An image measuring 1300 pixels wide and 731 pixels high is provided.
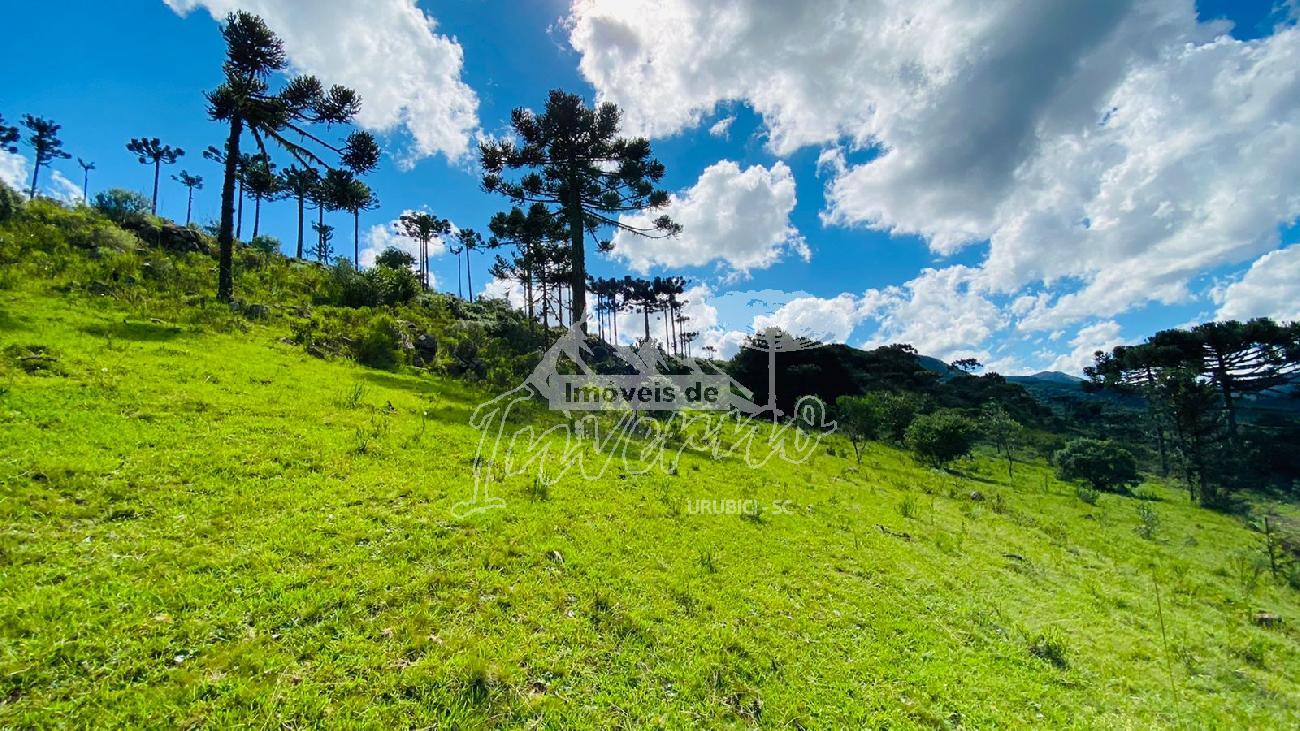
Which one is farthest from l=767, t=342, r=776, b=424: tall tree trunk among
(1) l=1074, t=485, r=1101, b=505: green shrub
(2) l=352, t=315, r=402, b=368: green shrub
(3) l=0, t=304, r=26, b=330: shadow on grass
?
(3) l=0, t=304, r=26, b=330: shadow on grass

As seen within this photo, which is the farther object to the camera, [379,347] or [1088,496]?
[1088,496]

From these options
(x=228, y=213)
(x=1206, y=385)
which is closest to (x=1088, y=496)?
(x=1206, y=385)

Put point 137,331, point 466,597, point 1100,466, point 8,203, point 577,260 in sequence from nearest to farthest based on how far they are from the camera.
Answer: point 466,597 → point 137,331 → point 8,203 → point 577,260 → point 1100,466

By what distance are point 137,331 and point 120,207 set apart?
17.5m

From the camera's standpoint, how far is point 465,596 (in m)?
5.81

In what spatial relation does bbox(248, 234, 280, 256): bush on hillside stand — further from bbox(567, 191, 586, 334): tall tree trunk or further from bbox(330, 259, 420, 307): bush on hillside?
bbox(567, 191, 586, 334): tall tree trunk

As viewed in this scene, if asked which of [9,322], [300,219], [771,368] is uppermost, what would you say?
[300,219]

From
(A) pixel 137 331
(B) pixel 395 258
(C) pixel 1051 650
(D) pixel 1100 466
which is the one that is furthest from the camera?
(B) pixel 395 258

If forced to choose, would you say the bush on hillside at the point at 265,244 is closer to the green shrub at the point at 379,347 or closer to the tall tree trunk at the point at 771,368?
the green shrub at the point at 379,347

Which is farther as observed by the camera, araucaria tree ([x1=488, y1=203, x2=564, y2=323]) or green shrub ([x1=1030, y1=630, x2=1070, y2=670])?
araucaria tree ([x1=488, y1=203, x2=564, y2=323])

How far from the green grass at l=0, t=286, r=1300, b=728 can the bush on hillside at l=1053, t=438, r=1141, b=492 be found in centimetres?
2470

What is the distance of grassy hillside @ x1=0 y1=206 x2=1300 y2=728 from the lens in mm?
4293

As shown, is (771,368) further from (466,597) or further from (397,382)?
(466,597)

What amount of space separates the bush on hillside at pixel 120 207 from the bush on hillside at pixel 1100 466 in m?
59.5
